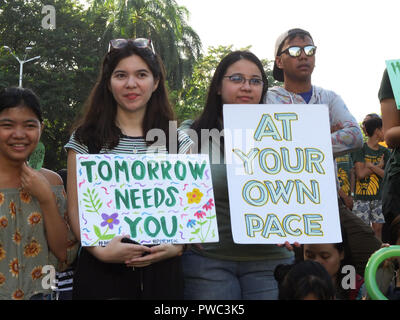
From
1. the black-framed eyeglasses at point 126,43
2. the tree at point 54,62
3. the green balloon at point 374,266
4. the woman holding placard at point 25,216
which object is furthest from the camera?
the tree at point 54,62

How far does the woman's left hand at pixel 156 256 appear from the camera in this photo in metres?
2.27

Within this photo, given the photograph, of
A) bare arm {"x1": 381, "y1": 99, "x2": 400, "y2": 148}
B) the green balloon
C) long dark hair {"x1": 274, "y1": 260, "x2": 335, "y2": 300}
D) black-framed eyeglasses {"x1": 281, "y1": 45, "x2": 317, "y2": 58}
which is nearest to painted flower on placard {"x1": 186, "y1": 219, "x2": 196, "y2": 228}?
long dark hair {"x1": 274, "y1": 260, "x2": 335, "y2": 300}

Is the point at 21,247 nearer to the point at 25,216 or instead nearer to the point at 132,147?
the point at 25,216

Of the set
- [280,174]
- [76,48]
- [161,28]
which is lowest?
[280,174]

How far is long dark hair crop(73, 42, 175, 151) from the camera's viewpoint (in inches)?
97.7

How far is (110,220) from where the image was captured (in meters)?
2.33

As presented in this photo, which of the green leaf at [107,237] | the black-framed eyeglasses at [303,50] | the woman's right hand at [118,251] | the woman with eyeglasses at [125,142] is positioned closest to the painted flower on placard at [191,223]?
the woman with eyeglasses at [125,142]

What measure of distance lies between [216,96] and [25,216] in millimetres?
1197

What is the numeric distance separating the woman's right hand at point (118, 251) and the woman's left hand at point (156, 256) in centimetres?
2

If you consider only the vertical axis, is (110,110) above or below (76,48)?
below

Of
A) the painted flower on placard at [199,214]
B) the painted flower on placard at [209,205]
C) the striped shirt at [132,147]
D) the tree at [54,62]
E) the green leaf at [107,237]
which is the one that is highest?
the tree at [54,62]

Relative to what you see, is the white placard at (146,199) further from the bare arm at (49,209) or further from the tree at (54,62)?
the tree at (54,62)

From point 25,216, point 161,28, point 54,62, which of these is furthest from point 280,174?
point 161,28
